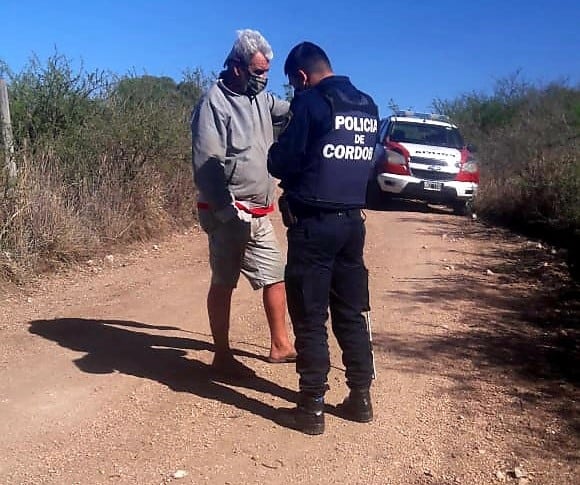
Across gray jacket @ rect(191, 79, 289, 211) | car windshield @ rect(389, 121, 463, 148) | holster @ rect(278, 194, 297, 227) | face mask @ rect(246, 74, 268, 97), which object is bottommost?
holster @ rect(278, 194, 297, 227)

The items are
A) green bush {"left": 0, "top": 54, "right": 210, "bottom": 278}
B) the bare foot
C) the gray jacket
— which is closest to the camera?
the gray jacket

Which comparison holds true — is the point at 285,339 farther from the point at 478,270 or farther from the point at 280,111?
the point at 478,270

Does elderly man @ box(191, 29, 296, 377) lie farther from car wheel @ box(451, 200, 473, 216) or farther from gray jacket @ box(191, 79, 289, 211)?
car wheel @ box(451, 200, 473, 216)

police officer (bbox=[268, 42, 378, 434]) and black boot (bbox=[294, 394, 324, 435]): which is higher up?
police officer (bbox=[268, 42, 378, 434])

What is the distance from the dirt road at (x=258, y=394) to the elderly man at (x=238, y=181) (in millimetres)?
497

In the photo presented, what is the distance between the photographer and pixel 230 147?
15.7 ft

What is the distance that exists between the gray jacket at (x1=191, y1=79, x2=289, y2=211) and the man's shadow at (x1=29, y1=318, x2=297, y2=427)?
42.1 inches

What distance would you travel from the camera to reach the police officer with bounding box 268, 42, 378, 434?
13.4ft

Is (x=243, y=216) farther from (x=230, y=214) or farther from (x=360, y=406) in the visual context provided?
(x=360, y=406)

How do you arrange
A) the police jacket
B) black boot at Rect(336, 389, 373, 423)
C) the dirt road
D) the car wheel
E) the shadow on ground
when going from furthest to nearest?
the car wheel, the shadow on ground, black boot at Rect(336, 389, 373, 423), the police jacket, the dirt road

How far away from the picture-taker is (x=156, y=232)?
1055cm

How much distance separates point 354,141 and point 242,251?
1.17m

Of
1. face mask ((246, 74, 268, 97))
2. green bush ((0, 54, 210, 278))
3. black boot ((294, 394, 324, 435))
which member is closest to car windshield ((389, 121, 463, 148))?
green bush ((0, 54, 210, 278))

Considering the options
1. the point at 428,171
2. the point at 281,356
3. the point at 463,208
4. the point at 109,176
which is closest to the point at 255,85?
the point at 281,356
